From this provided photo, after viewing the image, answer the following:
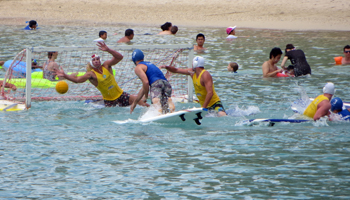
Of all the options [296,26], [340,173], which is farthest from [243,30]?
[340,173]

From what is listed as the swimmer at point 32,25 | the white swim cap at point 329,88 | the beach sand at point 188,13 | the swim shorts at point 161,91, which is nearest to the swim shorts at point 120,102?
the swim shorts at point 161,91

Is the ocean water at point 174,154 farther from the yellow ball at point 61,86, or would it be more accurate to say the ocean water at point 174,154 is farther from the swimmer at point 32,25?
the swimmer at point 32,25

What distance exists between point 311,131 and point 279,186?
2.96 m

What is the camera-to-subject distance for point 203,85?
988cm

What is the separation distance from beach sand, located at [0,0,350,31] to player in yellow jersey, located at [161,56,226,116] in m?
20.5

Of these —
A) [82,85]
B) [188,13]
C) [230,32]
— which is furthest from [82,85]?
[188,13]

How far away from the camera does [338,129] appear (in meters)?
8.98

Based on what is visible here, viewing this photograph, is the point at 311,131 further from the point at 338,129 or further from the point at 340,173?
the point at 340,173

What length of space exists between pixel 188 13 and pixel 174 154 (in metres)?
28.1

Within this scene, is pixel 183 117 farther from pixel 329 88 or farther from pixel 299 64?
pixel 299 64

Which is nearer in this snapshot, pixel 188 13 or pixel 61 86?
pixel 61 86

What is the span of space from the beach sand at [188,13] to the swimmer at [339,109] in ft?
67.8

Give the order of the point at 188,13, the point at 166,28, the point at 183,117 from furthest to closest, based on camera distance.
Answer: the point at 188,13 → the point at 166,28 → the point at 183,117

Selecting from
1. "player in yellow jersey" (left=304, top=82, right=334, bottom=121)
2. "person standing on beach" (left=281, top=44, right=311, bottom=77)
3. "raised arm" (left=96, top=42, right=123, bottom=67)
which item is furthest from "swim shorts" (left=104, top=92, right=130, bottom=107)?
"person standing on beach" (left=281, top=44, right=311, bottom=77)
